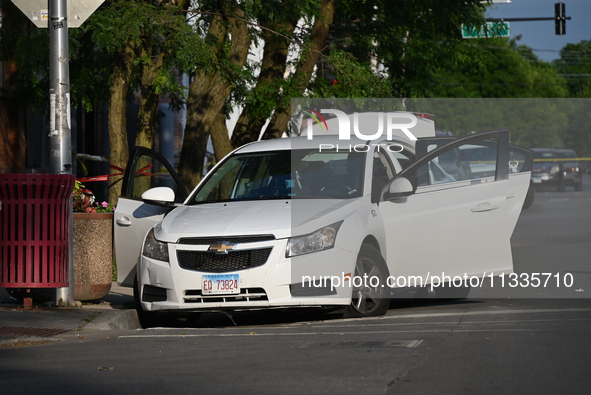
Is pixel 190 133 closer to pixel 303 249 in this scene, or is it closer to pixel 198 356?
pixel 303 249

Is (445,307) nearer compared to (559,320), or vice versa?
(559,320)

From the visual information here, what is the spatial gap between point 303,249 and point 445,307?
246cm

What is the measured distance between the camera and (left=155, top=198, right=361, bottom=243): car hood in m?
9.57

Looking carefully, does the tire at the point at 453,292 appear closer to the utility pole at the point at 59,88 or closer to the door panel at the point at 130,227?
the door panel at the point at 130,227

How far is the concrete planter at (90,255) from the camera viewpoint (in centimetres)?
1164

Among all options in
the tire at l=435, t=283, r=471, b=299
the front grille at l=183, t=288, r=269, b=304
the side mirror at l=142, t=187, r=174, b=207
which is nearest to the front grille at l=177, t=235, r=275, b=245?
the front grille at l=183, t=288, r=269, b=304

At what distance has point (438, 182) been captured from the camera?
11641 millimetres

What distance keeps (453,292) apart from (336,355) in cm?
481

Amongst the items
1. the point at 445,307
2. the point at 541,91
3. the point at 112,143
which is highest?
the point at 541,91

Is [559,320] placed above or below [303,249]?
below

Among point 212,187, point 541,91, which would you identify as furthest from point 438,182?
point 541,91

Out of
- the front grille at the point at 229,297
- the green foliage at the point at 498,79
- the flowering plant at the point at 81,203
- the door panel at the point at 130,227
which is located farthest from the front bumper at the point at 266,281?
the green foliage at the point at 498,79

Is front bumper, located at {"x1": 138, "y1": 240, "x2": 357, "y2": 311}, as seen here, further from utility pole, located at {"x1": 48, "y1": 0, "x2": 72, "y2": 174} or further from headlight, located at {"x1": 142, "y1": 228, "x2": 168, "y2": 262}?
utility pole, located at {"x1": 48, "y1": 0, "x2": 72, "y2": 174}

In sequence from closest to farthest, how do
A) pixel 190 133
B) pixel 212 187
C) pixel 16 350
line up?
pixel 16 350 < pixel 212 187 < pixel 190 133
